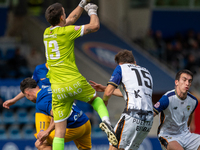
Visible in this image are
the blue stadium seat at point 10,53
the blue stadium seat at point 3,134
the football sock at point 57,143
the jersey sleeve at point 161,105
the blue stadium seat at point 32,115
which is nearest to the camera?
the football sock at point 57,143

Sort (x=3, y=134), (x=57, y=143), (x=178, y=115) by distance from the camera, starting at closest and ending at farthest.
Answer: (x=57, y=143) < (x=178, y=115) < (x=3, y=134)

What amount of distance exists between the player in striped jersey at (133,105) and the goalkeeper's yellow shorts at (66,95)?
0.31m

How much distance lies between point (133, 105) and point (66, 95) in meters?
0.91

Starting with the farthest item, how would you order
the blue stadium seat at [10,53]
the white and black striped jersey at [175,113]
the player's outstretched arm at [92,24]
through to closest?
the blue stadium seat at [10,53] → the white and black striped jersey at [175,113] → the player's outstretched arm at [92,24]

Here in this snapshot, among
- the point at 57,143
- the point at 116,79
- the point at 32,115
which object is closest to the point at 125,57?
the point at 116,79

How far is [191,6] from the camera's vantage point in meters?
17.7

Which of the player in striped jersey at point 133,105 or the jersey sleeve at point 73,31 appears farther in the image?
the player in striped jersey at point 133,105

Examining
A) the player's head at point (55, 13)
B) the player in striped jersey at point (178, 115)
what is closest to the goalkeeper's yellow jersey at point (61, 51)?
the player's head at point (55, 13)

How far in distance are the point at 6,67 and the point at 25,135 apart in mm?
2668

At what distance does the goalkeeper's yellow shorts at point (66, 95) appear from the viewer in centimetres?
449

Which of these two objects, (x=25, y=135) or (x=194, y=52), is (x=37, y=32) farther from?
(x=194, y=52)

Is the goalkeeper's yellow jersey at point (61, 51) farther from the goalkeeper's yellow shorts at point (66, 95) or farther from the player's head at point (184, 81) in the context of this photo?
the player's head at point (184, 81)

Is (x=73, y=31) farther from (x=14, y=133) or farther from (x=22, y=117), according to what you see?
(x=22, y=117)

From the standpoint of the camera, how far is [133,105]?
4570mm
